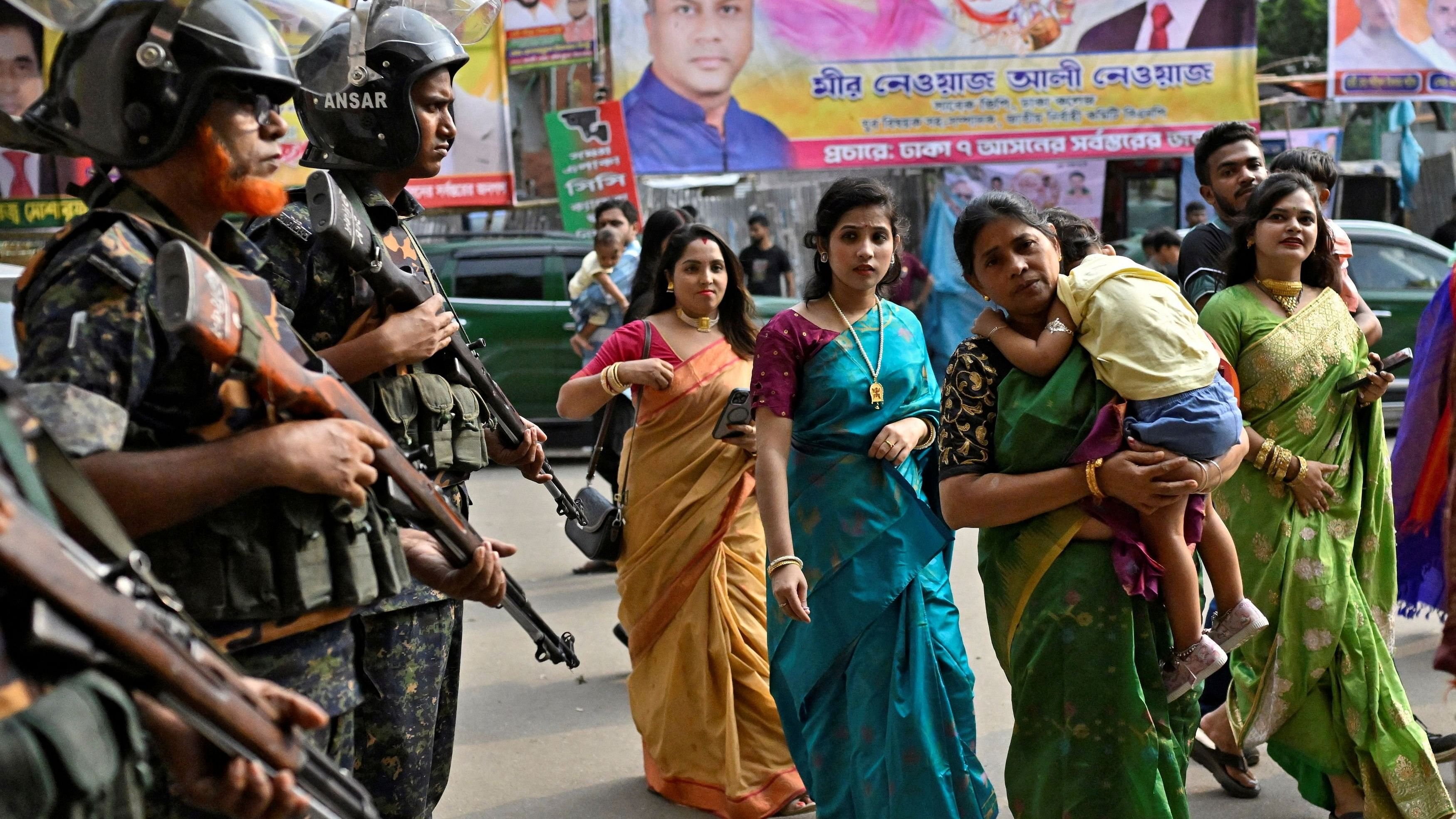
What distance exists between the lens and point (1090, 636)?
3.06 m

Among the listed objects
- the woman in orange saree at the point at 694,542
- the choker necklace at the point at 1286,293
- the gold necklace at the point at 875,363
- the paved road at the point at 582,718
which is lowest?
the paved road at the point at 582,718

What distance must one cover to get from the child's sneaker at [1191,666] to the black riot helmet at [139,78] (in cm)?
230

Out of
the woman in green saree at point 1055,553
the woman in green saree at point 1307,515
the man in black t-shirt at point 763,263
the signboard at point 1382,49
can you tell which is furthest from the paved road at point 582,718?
the signboard at point 1382,49

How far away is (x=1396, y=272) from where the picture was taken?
10.9 meters

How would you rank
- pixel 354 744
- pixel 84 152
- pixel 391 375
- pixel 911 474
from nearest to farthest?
1. pixel 84 152
2. pixel 354 744
3. pixel 391 375
4. pixel 911 474

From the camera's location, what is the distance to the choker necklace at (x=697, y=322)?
185 inches

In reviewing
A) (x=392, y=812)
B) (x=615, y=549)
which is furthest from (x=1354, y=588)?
(x=392, y=812)

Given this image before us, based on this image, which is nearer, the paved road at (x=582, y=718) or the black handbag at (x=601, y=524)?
the paved road at (x=582, y=718)

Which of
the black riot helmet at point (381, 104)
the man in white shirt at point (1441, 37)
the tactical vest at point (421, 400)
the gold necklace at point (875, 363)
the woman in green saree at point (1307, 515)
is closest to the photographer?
the tactical vest at point (421, 400)

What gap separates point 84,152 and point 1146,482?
2.12 metres

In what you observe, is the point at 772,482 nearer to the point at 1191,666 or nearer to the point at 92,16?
the point at 1191,666

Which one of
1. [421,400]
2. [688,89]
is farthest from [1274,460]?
[688,89]

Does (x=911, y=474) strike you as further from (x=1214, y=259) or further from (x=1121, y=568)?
(x=1214, y=259)

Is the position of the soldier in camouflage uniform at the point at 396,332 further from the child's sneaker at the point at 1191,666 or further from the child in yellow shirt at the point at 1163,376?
the child's sneaker at the point at 1191,666
